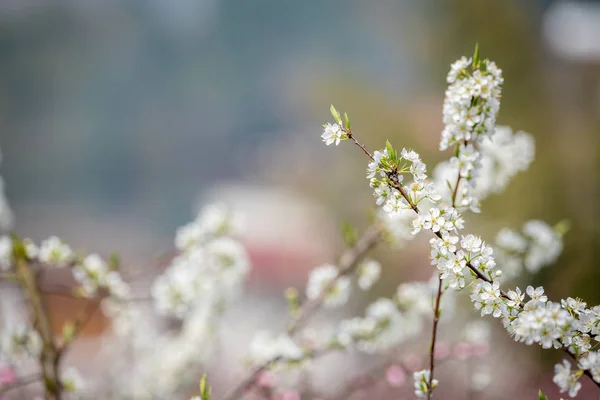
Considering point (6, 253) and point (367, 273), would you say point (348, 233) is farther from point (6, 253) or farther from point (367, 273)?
point (6, 253)

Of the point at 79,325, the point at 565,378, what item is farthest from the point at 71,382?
the point at 565,378

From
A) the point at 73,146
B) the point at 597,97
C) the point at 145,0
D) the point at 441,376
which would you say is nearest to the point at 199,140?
the point at 73,146

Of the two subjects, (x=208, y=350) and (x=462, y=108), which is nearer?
(x=462, y=108)

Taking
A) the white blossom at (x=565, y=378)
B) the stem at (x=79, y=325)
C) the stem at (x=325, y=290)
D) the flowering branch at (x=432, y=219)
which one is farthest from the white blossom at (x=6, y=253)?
the white blossom at (x=565, y=378)

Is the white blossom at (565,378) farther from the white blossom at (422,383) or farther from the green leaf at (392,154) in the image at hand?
the green leaf at (392,154)

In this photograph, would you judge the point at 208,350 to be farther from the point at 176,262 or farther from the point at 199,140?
the point at 199,140

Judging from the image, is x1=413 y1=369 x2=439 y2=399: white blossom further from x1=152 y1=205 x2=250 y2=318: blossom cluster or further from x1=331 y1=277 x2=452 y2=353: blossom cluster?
x1=152 y1=205 x2=250 y2=318: blossom cluster

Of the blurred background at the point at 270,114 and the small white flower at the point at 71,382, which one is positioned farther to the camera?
the blurred background at the point at 270,114
